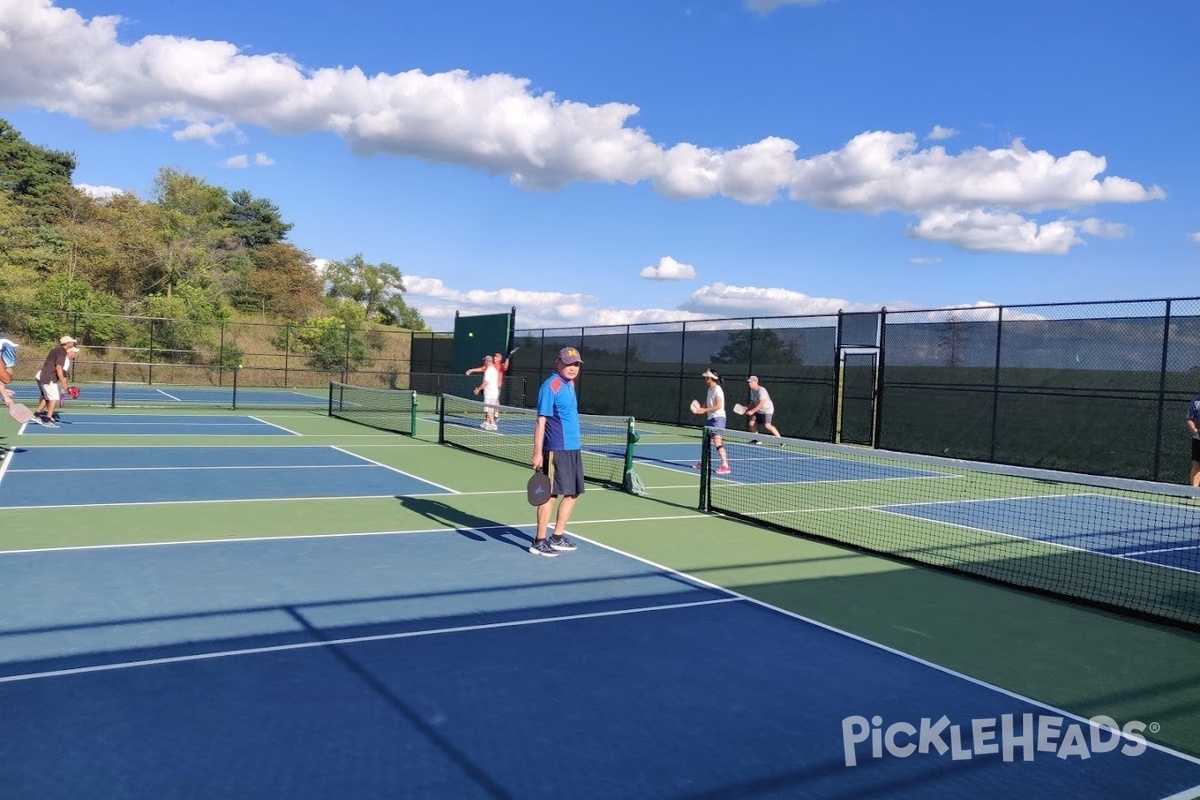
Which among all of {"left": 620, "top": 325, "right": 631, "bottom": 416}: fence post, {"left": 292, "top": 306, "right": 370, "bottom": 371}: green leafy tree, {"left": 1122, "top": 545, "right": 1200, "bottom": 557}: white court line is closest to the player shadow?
{"left": 1122, "top": 545, "right": 1200, "bottom": 557}: white court line

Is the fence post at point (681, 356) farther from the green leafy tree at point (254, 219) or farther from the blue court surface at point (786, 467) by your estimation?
the green leafy tree at point (254, 219)

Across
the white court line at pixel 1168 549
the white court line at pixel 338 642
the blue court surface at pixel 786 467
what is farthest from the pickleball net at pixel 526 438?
the white court line at pixel 1168 549

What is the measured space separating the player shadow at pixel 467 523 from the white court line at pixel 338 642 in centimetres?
229

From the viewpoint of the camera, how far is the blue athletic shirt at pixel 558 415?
8.01m

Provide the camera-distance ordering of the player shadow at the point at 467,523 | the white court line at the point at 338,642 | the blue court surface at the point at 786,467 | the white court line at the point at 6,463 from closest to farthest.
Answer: the white court line at the point at 338,642
the player shadow at the point at 467,523
the white court line at the point at 6,463
the blue court surface at the point at 786,467

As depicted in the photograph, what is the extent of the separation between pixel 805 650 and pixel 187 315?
44726mm

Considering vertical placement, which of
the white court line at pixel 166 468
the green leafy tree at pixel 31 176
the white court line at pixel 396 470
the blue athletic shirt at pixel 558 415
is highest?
the green leafy tree at pixel 31 176

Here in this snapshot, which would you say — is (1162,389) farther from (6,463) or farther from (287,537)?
(6,463)

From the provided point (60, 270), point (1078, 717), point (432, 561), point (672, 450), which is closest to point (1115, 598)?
point (1078, 717)

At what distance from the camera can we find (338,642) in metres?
5.53

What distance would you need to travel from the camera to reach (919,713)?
4758 mm

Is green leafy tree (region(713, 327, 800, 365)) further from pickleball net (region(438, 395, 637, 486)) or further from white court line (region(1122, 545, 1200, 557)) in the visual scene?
white court line (region(1122, 545, 1200, 557))

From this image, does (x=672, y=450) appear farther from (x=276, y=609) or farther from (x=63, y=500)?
(x=276, y=609)

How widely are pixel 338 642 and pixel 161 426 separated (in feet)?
54.8
